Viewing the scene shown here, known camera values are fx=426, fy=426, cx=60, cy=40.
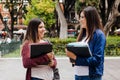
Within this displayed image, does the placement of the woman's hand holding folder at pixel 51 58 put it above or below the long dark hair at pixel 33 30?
below

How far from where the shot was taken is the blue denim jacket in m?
5.01

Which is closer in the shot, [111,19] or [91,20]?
[91,20]

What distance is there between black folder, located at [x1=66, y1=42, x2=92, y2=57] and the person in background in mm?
385

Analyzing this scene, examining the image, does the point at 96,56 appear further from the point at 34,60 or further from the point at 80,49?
the point at 34,60

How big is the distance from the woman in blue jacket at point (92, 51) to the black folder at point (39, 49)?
289mm

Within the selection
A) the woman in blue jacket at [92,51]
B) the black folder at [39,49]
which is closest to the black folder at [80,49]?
the woman in blue jacket at [92,51]

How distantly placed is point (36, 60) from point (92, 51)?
72 cm

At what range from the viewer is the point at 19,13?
4712cm

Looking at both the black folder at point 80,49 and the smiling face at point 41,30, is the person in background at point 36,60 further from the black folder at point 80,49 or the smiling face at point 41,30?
the black folder at point 80,49

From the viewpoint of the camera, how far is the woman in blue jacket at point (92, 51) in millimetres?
5020

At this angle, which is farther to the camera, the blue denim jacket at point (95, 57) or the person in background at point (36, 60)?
the person in background at point (36, 60)

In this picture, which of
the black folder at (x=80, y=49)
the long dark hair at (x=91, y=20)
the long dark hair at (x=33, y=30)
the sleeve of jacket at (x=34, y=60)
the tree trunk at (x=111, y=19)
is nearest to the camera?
the black folder at (x=80, y=49)

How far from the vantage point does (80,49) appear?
5.01 metres

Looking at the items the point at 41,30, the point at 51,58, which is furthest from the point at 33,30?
the point at 51,58
